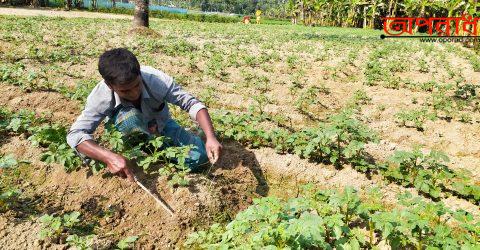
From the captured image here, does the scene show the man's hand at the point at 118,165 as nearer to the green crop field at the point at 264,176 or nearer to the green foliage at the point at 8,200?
the green crop field at the point at 264,176

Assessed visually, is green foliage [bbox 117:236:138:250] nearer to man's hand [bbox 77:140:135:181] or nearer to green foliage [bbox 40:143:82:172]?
man's hand [bbox 77:140:135:181]

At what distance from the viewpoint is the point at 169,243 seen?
125 inches

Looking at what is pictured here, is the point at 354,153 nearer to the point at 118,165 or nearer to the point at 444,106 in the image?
the point at 118,165

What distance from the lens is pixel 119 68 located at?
A: 3037 mm

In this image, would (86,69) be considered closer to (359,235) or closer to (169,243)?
(169,243)

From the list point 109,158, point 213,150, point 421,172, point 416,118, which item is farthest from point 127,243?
point 416,118

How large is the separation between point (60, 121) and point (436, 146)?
5304 millimetres

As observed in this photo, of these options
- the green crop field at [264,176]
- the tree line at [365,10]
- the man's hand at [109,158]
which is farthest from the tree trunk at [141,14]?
the tree line at [365,10]

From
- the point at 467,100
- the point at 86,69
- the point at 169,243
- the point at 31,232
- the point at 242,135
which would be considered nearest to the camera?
the point at 31,232

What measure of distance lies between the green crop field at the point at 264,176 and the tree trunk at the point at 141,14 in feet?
20.4

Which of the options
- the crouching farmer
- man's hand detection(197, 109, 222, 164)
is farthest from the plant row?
man's hand detection(197, 109, 222, 164)

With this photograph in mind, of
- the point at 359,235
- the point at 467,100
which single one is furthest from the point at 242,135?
the point at 467,100

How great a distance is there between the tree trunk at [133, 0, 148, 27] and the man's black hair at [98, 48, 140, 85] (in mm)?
11662

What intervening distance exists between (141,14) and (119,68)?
12006 mm
